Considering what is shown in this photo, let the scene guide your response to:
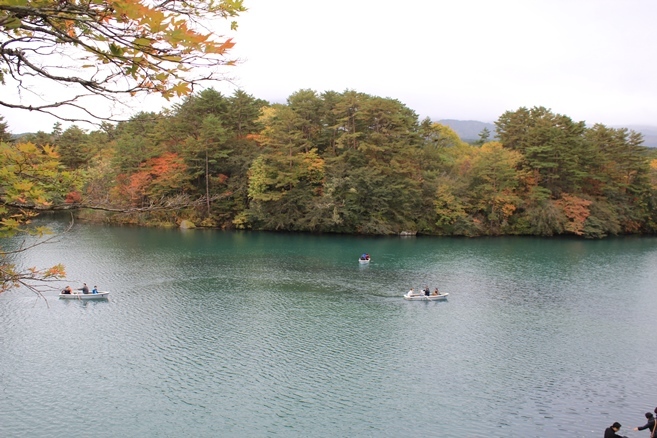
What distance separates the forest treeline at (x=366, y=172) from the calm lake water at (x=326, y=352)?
1291cm

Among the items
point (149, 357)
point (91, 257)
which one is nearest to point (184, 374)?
point (149, 357)

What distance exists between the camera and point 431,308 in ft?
68.8

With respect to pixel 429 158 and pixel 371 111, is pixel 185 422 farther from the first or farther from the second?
pixel 429 158

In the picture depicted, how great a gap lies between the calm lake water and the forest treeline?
1291cm

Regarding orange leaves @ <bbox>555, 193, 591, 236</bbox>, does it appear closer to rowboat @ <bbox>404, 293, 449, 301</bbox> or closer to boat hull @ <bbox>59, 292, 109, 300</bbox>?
rowboat @ <bbox>404, 293, 449, 301</bbox>

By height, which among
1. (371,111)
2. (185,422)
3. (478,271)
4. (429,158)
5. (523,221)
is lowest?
(185,422)

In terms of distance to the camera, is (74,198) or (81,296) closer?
(74,198)

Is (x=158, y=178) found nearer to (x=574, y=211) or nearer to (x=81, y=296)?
(x=81, y=296)

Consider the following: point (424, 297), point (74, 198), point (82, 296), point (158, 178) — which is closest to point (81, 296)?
point (82, 296)

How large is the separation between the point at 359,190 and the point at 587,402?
28580 millimetres

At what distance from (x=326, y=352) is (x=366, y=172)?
84.1 feet

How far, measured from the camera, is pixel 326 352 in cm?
1583

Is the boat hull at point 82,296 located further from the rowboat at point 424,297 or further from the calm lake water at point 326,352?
the rowboat at point 424,297

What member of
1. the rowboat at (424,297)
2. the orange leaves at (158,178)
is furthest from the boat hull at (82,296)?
the orange leaves at (158,178)
